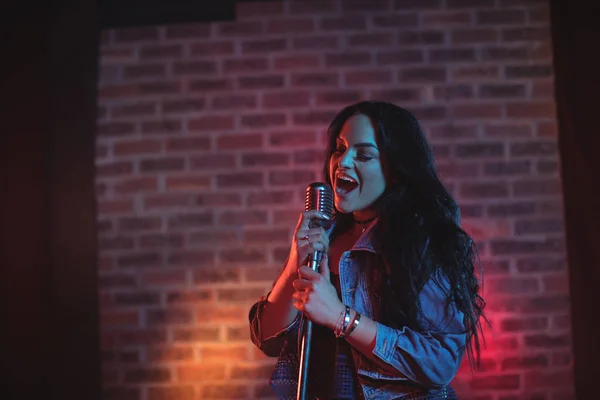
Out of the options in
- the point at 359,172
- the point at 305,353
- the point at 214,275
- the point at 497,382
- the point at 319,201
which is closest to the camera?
the point at 305,353

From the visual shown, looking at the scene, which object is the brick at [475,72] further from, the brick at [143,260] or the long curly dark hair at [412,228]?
the brick at [143,260]

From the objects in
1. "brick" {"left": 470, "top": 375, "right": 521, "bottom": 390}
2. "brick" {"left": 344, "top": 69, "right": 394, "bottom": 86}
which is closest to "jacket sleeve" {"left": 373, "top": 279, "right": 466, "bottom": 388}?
"brick" {"left": 470, "top": 375, "right": 521, "bottom": 390}

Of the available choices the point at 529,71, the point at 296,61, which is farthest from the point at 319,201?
the point at 529,71

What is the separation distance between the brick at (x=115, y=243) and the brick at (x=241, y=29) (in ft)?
3.32

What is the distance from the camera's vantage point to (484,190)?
88.8 inches

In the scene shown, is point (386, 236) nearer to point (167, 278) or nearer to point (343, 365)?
point (343, 365)

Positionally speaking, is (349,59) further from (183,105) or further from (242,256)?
(242,256)

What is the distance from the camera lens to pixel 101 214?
7.72 feet

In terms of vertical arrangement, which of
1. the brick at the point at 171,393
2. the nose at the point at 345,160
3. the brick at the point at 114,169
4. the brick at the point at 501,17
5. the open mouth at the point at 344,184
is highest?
the brick at the point at 501,17

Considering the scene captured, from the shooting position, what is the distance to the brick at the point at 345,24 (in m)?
2.33

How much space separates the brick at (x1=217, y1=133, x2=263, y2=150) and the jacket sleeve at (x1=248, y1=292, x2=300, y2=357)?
33.1 inches

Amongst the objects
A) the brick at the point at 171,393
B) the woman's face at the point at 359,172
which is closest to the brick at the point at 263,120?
the woman's face at the point at 359,172

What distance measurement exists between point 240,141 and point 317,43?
0.55m

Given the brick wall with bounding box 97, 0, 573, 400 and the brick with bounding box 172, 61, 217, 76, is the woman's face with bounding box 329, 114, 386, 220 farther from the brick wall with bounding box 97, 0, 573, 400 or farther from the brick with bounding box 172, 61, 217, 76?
the brick with bounding box 172, 61, 217, 76
